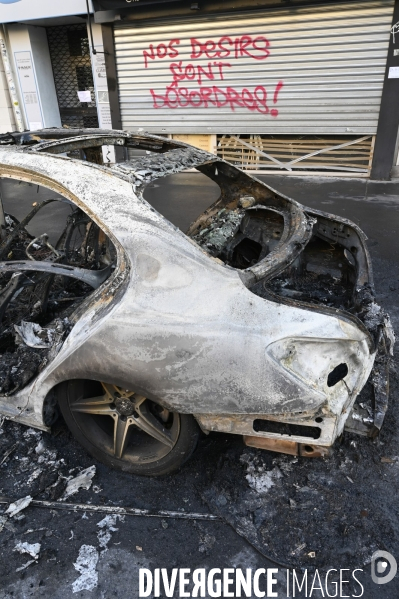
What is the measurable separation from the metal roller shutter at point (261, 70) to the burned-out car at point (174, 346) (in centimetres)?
713

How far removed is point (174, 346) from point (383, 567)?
138cm

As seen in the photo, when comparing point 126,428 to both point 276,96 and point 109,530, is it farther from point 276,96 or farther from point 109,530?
point 276,96

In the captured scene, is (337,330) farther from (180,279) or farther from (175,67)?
(175,67)

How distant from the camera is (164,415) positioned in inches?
97.7

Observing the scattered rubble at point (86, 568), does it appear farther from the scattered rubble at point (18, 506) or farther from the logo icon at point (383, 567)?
the logo icon at point (383, 567)

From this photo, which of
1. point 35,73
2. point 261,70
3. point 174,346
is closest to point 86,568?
point 174,346

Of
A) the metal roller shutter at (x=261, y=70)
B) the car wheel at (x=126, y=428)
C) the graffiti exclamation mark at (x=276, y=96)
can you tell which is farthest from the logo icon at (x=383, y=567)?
the graffiti exclamation mark at (x=276, y=96)

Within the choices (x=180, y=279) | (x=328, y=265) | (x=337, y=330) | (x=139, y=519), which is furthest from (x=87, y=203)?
(x=328, y=265)

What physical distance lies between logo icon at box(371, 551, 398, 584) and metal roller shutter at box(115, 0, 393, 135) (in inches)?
334

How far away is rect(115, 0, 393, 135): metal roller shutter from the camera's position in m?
8.41

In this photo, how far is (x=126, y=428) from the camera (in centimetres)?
246

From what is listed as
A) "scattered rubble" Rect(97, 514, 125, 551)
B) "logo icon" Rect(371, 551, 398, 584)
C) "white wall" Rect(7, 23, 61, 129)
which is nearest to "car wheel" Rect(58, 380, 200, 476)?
"scattered rubble" Rect(97, 514, 125, 551)

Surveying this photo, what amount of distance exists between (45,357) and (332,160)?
855 cm

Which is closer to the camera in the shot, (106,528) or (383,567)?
(383,567)
